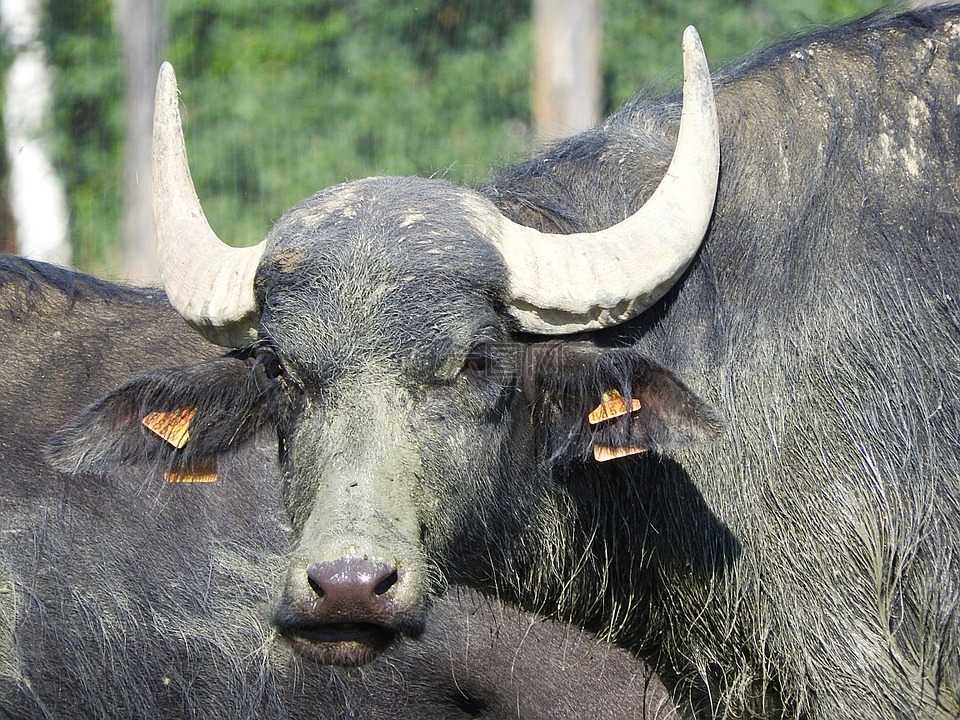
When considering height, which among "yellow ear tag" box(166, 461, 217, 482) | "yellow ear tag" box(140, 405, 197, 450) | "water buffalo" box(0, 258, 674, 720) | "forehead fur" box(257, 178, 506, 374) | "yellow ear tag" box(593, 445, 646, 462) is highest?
"forehead fur" box(257, 178, 506, 374)


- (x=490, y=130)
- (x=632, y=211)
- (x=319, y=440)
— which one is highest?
(x=490, y=130)

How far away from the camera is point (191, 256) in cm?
479

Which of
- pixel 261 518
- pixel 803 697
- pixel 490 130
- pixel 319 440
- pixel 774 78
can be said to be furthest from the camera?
pixel 490 130

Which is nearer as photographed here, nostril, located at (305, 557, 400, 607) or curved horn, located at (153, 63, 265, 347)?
nostril, located at (305, 557, 400, 607)

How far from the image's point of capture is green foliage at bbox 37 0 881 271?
1469 centimetres

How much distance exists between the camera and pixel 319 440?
432 cm

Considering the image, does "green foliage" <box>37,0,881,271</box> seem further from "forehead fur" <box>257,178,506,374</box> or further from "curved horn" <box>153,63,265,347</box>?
"forehead fur" <box>257,178,506,374</box>

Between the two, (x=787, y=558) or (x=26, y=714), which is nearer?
(x=787, y=558)

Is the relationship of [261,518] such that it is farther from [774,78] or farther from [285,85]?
[285,85]

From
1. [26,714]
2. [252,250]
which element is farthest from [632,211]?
[26,714]

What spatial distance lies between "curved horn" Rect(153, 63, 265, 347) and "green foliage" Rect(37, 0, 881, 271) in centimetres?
922

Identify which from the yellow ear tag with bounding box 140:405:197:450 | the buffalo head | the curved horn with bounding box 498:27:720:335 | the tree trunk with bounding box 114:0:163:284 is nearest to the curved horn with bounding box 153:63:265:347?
the buffalo head

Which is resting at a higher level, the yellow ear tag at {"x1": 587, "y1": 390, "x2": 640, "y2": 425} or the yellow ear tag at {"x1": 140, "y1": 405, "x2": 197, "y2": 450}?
the yellow ear tag at {"x1": 587, "y1": 390, "x2": 640, "y2": 425}

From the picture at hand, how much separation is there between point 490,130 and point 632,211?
399 inches
